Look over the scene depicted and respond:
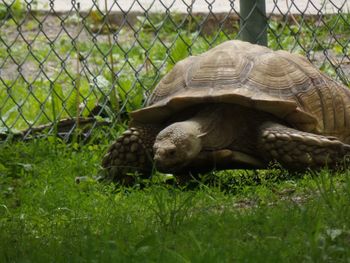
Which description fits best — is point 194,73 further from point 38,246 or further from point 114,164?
point 38,246

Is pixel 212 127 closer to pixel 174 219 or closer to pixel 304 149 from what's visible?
pixel 304 149

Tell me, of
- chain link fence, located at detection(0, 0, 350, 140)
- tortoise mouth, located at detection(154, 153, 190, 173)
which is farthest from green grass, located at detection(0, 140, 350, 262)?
chain link fence, located at detection(0, 0, 350, 140)

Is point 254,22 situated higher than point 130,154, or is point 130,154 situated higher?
point 254,22

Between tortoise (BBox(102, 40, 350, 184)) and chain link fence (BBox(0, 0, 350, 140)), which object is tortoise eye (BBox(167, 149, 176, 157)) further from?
chain link fence (BBox(0, 0, 350, 140))

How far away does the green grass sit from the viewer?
423 centimetres

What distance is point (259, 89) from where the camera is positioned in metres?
6.01

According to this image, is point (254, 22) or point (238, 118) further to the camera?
point (254, 22)

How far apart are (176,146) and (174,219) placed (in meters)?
1.18

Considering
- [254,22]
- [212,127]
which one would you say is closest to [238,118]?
[212,127]

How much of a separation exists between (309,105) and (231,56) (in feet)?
1.70

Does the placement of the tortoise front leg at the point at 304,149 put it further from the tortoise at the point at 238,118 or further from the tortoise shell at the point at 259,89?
the tortoise shell at the point at 259,89

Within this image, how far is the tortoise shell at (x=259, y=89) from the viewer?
19.7 ft

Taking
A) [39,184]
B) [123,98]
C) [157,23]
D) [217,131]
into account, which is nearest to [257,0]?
[123,98]

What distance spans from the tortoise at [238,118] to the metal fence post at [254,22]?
987 mm
